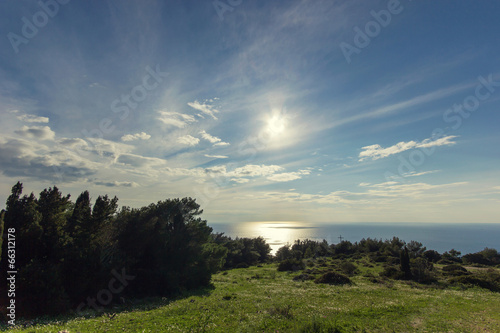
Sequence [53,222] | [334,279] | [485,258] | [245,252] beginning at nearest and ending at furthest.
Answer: [53,222] → [334,279] → [485,258] → [245,252]

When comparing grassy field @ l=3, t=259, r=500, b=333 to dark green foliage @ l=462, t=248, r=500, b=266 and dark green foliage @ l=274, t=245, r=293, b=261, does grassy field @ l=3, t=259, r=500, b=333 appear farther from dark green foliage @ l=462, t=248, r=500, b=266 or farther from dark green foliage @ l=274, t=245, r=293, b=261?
dark green foliage @ l=274, t=245, r=293, b=261

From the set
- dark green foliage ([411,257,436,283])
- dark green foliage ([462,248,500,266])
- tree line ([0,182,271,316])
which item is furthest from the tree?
dark green foliage ([462,248,500,266])

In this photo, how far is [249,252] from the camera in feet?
284

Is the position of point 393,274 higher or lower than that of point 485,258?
higher

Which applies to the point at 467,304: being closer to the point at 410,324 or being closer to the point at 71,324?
the point at 410,324

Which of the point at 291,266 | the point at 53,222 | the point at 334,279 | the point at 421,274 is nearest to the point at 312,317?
the point at 334,279

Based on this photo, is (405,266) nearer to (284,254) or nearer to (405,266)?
(405,266)

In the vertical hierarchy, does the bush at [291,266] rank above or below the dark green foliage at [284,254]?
above

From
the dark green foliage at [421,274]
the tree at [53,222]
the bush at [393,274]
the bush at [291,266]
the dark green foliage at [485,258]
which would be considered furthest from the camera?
the dark green foliage at [485,258]

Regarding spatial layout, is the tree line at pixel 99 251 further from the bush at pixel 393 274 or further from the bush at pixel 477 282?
the bush at pixel 477 282

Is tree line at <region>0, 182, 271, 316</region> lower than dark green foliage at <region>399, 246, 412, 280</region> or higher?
higher

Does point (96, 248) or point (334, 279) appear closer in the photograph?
point (96, 248)

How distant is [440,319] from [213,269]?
3067 centimetres

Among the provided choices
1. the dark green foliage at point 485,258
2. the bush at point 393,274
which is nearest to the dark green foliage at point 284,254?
the bush at point 393,274
